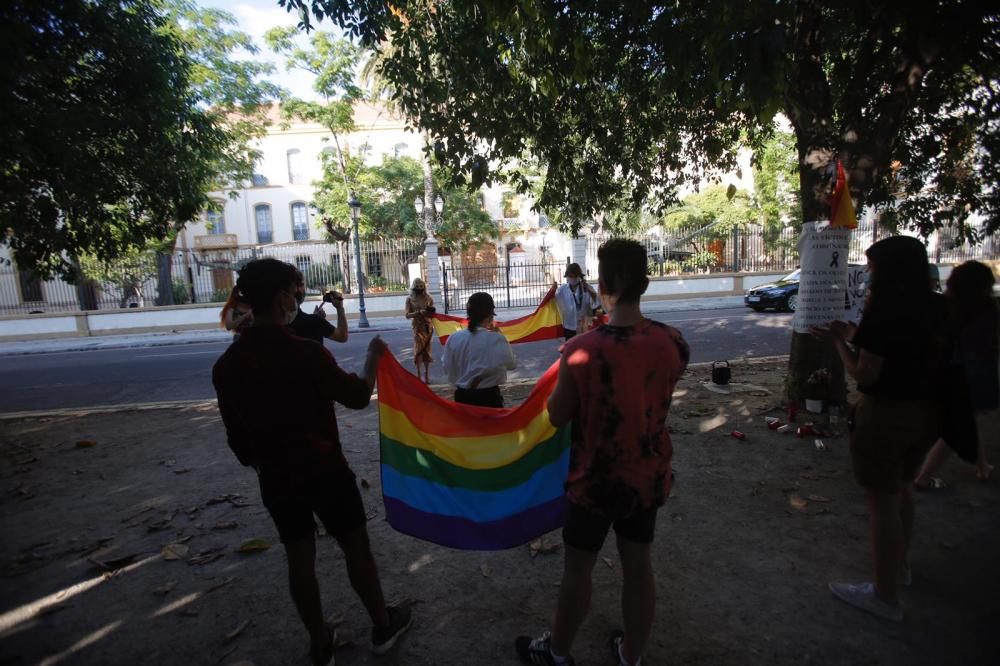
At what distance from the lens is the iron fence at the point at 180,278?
2098 centimetres

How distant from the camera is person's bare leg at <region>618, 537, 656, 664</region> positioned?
2.14m

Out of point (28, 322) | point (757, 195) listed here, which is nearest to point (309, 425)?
point (28, 322)

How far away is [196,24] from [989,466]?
27.1m

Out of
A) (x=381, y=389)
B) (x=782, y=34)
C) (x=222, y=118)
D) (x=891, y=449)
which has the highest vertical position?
(x=222, y=118)

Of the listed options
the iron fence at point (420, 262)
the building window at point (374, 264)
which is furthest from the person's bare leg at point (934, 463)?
the building window at point (374, 264)

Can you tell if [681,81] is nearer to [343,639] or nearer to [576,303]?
[576,303]

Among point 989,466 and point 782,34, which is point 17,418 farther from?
point 989,466

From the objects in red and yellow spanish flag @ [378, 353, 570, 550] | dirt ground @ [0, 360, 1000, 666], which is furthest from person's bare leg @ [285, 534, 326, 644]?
red and yellow spanish flag @ [378, 353, 570, 550]

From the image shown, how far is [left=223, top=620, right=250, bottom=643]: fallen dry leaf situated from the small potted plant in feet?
18.1

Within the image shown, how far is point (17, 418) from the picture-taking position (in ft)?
24.4

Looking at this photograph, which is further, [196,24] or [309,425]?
[196,24]

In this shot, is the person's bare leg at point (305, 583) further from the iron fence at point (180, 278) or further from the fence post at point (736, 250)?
the fence post at point (736, 250)

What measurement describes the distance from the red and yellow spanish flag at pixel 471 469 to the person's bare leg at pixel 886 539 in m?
1.54

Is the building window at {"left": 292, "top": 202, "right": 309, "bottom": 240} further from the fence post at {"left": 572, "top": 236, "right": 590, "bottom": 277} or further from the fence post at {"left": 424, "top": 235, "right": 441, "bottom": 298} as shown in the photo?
the fence post at {"left": 572, "top": 236, "right": 590, "bottom": 277}
